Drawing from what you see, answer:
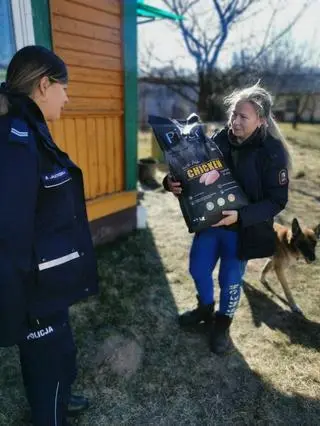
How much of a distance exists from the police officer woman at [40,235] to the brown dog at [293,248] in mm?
2245

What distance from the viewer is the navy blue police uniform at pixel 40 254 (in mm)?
1160

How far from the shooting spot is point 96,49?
149 inches

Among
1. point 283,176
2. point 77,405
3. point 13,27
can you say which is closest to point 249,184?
point 283,176

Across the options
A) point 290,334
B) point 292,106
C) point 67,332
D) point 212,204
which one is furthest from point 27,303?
point 292,106

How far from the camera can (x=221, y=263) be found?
257cm

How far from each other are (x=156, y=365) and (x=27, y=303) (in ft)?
4.94

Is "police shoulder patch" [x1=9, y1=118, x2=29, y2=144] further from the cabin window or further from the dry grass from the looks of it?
the cabin window

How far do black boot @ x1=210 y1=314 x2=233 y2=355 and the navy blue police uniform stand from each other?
Result: 4.37ft

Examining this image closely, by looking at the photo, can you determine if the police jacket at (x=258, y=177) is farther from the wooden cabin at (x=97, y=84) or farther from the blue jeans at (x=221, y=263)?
the wooden cabin at (x=97, y=84)

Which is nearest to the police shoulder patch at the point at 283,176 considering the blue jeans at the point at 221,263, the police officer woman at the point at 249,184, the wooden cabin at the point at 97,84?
the police officer woman at the point at 249,184

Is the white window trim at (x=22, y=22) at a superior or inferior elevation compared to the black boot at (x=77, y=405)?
superior

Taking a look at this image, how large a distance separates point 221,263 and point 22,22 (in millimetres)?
2855

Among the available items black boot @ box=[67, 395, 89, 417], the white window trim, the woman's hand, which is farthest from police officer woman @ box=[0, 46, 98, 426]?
the white window trim

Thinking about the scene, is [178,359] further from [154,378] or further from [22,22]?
[22,22]
